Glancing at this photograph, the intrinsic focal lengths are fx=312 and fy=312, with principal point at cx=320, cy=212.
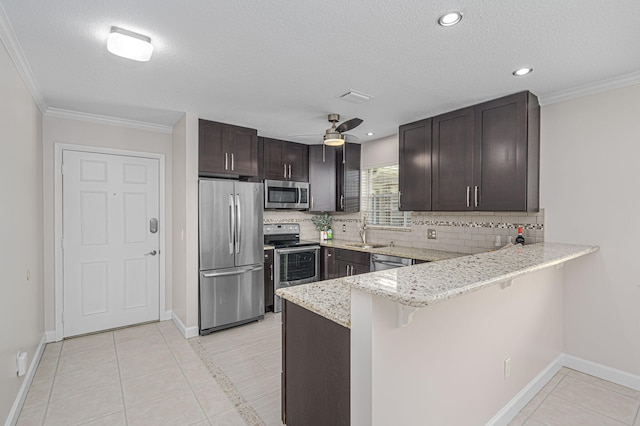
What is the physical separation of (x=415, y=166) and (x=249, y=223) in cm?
210

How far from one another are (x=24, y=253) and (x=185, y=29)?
2154mm

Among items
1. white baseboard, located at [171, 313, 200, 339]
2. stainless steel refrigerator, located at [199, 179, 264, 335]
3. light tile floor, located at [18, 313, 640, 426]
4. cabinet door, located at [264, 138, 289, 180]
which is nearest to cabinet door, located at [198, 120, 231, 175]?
stainless steel refrigerator, located at [199, 179, 264, 335]

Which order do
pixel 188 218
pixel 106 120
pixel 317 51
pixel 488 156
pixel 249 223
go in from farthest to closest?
pixel 249 223 → pixel 106 120 → pixel 188 218 → pixel 488 156 → pixel 317 51

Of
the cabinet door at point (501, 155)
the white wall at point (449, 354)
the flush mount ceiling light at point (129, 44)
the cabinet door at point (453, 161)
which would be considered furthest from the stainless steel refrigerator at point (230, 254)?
the white wall at point (449, 354)

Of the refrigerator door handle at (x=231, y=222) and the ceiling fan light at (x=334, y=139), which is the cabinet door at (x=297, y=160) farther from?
the ceiling fan light at (x=334, y=139)

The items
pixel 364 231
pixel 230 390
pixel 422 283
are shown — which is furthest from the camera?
pixel 364 231

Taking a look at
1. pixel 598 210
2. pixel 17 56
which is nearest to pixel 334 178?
pixel 598 210

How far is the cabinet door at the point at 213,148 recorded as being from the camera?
354 cm

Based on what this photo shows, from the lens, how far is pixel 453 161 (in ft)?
10.6

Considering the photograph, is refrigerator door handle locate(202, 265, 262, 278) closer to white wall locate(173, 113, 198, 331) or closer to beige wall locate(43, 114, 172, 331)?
white wall locate(173, 113, 198, 331)

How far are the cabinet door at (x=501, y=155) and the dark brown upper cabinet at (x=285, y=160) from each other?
2580 mm

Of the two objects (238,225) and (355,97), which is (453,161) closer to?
(355,97)


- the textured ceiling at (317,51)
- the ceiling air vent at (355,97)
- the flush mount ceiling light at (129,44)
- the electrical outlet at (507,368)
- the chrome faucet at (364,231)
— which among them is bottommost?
the electrical outlet at (507,368)

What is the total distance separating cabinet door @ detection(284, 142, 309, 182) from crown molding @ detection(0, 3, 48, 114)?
2796 mm
